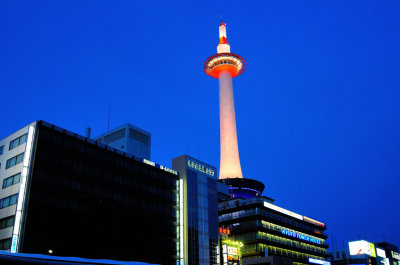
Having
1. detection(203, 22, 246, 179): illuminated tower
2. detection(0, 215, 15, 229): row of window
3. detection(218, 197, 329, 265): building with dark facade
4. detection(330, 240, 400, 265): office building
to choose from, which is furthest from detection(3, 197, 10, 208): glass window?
detection(330, 240, 400, 265): office building

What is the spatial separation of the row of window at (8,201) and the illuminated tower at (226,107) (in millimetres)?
96667

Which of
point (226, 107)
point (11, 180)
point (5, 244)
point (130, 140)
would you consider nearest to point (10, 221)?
point (5, 244)

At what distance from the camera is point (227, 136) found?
16062cm

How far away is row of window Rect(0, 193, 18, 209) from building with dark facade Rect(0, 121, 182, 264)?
19 centimetres

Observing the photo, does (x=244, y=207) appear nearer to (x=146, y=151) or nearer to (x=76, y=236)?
(x=146, y=151)

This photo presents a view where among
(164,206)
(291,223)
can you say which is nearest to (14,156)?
(164,206)

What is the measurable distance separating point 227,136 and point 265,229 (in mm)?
50098

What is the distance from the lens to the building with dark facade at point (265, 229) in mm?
116500

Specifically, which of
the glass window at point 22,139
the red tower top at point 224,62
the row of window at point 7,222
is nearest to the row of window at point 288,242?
the glass window at point 22,139

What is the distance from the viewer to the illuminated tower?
154125mm

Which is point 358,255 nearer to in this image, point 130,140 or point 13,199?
point 130,140

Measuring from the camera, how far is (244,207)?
12219 cm

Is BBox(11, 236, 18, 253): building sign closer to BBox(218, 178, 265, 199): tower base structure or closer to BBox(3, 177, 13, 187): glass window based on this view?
BBox(3, 177, 13, 187): glass window

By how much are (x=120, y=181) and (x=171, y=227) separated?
14991 millimetres
